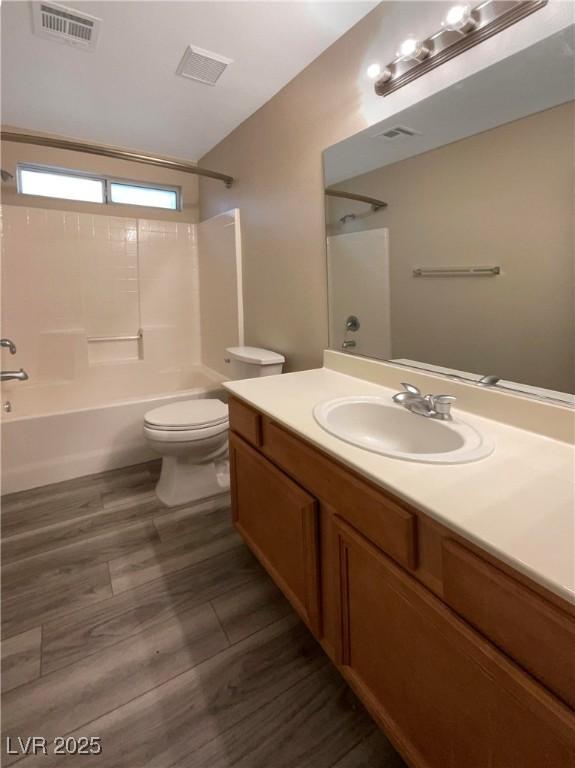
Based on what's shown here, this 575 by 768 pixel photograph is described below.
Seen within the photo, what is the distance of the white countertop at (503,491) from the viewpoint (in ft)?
1.79

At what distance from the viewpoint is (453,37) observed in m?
1.15

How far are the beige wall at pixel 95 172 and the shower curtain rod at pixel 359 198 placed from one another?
167cm

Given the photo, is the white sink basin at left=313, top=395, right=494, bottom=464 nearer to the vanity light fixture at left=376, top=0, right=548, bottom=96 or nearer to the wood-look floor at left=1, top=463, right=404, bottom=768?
the wood-look floor at left=1, top=463, right=404, bottom=768

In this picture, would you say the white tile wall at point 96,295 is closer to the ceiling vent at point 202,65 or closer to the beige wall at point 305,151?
the beige wall at point 305,151

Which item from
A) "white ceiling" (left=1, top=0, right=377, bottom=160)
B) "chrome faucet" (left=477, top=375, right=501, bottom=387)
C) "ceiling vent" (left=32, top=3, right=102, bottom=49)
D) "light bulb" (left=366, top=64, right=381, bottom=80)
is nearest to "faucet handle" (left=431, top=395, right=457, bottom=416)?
"chrome faucet" (left=477, top=375, right=501, bottom=387)

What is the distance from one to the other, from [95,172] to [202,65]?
1418 mm

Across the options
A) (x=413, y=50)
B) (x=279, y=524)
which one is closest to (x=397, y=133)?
(x=413, y=50)

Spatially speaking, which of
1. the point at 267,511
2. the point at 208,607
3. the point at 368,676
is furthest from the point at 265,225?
the point at 368,676

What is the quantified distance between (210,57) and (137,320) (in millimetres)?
1922

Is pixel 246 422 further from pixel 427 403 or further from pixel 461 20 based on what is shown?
pixel 461 20

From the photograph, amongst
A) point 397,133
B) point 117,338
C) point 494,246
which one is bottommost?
point 117,338

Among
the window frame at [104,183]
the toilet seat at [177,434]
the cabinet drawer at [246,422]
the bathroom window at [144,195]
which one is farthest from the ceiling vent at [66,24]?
the toilet seat at [177,434]

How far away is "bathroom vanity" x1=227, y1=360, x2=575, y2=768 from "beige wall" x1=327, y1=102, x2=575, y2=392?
263 millimetres

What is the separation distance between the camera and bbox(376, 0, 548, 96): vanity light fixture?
1036 millimetres
